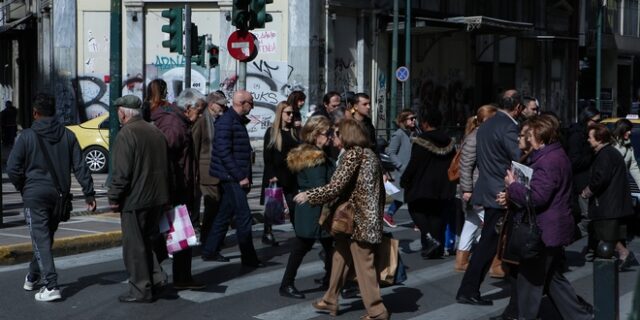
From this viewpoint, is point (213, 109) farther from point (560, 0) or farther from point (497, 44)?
point (560, 0)

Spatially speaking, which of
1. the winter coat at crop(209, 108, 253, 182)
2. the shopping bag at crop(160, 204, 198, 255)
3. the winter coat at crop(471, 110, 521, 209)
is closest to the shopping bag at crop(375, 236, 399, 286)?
the winter coat at crop(471, 110, 521, 209)

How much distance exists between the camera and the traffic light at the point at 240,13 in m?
14.3

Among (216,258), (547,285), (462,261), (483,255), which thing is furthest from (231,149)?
(547,285)

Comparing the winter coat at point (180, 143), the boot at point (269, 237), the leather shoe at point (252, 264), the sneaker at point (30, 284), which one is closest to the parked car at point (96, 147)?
the boot at point (269, 237)

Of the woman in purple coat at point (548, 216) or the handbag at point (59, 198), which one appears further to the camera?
the handbag at point (59, 198)

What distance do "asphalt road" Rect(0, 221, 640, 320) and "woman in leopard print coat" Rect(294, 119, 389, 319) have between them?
24.0 inches

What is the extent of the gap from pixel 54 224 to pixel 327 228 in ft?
8.03

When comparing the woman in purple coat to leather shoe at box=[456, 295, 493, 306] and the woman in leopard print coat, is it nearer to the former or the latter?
the woman in leopard print coat

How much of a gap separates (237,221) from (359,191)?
2.72 meters

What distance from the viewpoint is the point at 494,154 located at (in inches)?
336

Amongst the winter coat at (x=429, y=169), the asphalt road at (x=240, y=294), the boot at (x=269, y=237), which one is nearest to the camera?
the asphalt road at (x=240, y=294)

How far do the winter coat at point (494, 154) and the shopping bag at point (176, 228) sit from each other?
252 cm

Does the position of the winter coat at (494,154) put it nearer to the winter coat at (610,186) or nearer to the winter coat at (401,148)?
the winter coat at (610,186)

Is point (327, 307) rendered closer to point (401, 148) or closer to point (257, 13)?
point (401, 148)
